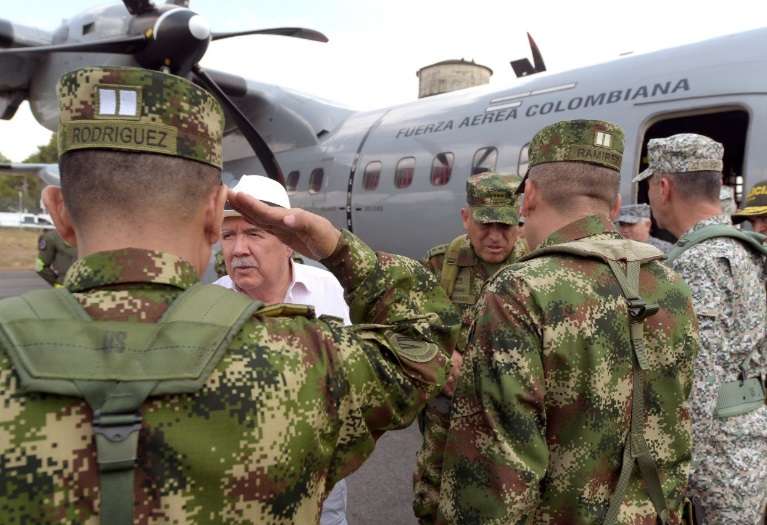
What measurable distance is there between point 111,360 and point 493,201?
3248mm

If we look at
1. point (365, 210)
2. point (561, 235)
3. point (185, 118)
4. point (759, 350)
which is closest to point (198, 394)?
point (185, 118)

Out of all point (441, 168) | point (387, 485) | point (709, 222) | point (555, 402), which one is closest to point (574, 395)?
point (555, 402)

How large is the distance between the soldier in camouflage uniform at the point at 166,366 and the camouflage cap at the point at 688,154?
1.79m

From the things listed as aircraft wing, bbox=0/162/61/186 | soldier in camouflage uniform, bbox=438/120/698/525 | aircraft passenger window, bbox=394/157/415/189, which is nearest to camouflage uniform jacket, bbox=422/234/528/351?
soldier in camouflage uniform, bbox=438/120/698/525

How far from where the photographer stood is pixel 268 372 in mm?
1127

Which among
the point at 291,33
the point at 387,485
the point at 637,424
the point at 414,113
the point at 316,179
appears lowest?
the point at 387,485

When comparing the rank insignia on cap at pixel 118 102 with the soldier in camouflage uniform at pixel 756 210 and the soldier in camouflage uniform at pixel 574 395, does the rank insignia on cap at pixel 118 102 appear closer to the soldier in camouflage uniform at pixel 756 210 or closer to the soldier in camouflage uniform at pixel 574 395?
the soldier in camouflage uniform at pixel 574 395

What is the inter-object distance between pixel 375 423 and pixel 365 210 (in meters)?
7.43

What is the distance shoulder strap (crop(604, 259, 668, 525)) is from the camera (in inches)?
69.6

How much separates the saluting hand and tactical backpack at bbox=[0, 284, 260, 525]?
0.40 meters

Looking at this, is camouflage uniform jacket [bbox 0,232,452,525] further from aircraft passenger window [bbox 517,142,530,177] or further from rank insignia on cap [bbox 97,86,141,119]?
aircraft passenger window [bbox 517,142,530,177]

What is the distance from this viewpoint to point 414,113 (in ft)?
27.8

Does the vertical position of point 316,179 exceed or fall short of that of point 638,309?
it exceeds it

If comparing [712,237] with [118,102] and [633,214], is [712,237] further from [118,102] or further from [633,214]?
[633,214]
